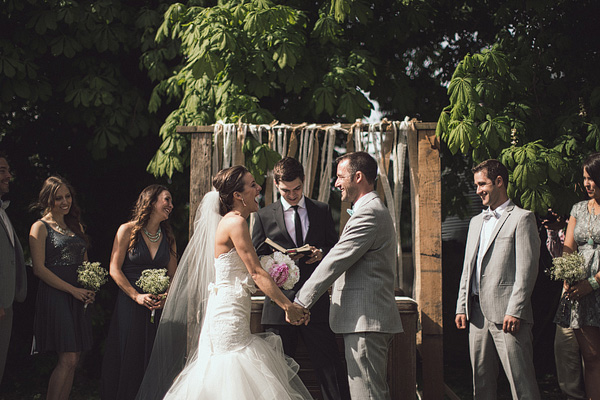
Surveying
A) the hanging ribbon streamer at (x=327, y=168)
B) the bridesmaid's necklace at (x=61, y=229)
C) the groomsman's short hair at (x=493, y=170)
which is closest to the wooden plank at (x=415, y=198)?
the hanging ribbon streamer at (x=327, y=168)

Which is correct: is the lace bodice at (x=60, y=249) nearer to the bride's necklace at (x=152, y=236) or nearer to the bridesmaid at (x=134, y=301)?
the bridesmaid at (x=134, y=301)

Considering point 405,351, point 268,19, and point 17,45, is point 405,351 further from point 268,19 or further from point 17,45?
point 17,45

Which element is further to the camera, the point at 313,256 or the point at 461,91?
the point at 461,91

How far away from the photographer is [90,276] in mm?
4859

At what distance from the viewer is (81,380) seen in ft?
24.8

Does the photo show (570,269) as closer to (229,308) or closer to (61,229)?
(229,308)

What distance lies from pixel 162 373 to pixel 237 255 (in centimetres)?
119

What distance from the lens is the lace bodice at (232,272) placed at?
152 inches

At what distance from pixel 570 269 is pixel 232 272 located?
2.22m

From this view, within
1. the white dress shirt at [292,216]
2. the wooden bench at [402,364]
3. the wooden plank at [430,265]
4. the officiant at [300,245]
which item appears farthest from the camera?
the wooden plank at [430,265]

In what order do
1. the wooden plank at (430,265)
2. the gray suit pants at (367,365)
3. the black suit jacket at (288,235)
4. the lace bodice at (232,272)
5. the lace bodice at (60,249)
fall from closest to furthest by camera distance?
the gray suit pants at (367,365), the lace bodice at (232,272), the black suit jacket at (288,235), the lace bodice at (60,249), the wooden plank at (430,265)

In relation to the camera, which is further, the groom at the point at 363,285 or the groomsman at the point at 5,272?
the groomsman at the point at 5,272

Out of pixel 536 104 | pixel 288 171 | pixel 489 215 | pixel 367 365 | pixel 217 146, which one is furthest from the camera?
pixel 536 104

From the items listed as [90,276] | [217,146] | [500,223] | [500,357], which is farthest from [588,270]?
[90,276]
